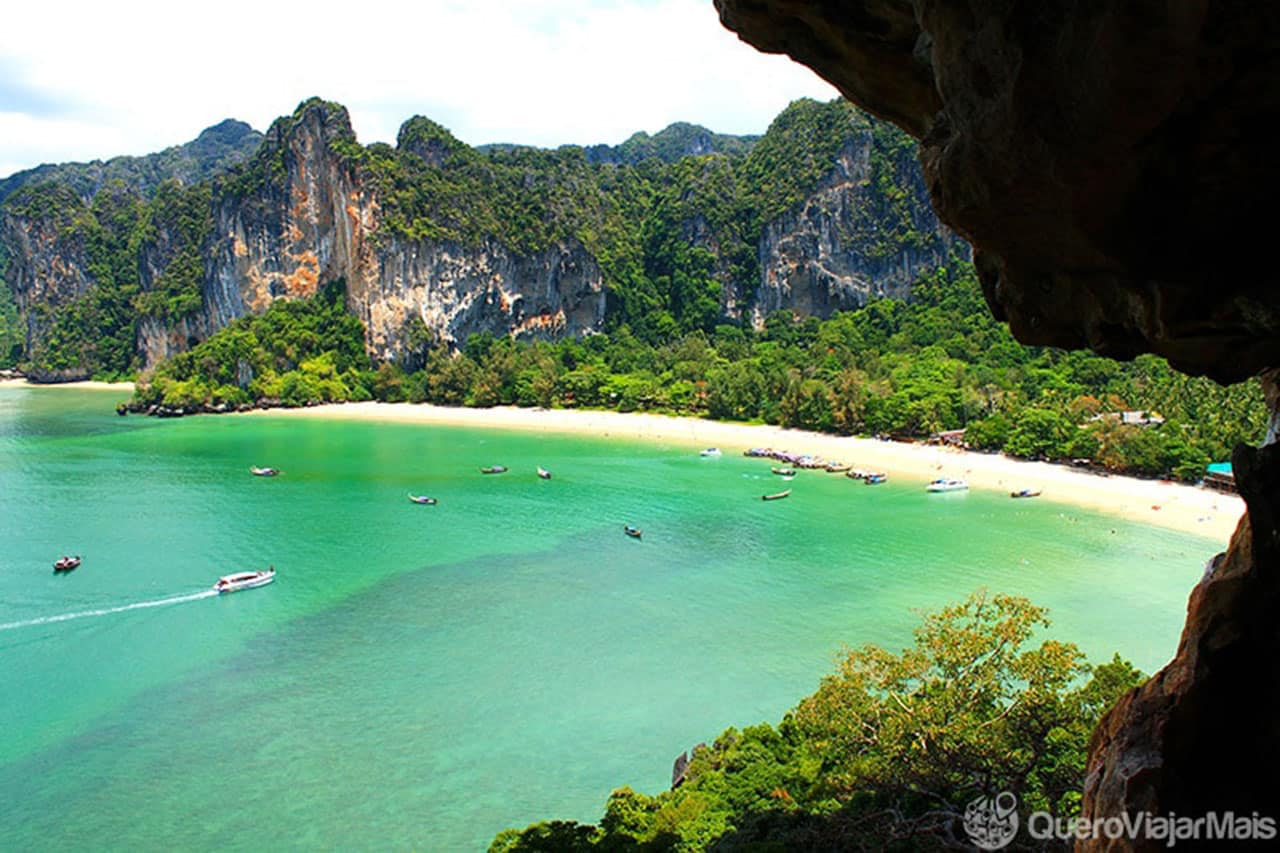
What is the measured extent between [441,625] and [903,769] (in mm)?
15399

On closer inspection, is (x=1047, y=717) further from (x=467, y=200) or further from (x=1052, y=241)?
(x=467, y=200)

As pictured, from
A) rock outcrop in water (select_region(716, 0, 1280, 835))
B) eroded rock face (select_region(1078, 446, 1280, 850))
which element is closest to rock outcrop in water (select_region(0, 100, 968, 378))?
rock outcrop in water (select_region(716, 0, 1280, 835))

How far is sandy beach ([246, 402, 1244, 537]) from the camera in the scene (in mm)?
35344

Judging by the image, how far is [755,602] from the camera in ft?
83.3

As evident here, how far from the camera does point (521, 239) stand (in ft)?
306

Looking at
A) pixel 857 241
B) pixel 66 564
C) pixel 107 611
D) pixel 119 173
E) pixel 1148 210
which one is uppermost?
pixel 119 173

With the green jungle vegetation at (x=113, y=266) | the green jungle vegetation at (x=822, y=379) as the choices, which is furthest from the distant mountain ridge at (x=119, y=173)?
the green jungle vegetation at (x=822, y=379)

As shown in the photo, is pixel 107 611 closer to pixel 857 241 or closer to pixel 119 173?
pixel 857 241

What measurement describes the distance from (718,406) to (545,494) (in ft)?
87.5

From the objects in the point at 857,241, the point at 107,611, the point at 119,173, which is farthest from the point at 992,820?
the point at 119,173

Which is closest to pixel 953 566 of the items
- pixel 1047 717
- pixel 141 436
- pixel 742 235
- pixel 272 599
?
pixel 1047 717

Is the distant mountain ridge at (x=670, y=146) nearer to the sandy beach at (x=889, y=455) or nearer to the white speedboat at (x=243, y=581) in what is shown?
the sandy beach at (x=889, y=455)

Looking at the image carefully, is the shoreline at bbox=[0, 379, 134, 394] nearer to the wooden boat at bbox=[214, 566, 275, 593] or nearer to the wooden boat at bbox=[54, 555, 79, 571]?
the wooden boat at bbox=[54, 555, 79, 571]

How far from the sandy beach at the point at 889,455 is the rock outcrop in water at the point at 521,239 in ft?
57.9
